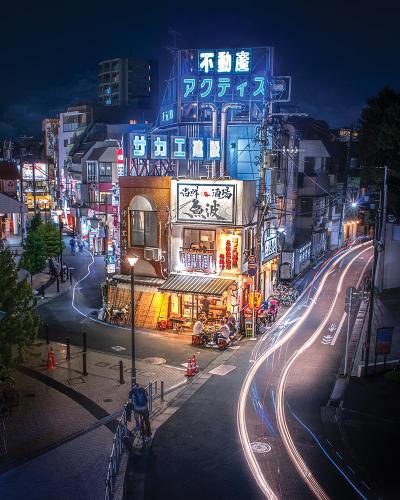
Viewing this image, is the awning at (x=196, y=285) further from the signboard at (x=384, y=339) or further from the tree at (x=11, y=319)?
the tree at (x=11, y=319)

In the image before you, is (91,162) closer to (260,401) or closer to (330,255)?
(330,255)

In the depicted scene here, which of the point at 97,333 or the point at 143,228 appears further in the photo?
the point at 143,228

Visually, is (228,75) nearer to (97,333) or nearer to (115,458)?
(97,333)

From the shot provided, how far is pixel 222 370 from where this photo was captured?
2288cm

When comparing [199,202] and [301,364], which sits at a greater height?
[199,202]

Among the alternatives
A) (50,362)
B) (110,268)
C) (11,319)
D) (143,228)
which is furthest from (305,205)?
(11,319)

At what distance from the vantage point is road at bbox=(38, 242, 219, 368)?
2540 centimetres

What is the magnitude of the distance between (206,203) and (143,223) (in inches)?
180

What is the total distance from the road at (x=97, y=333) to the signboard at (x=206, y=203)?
708 cm

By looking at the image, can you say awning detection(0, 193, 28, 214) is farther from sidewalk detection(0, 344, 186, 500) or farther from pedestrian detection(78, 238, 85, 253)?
sidewalk detection(0, 344, 186, 500)

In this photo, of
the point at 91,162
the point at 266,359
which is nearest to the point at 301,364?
the point at 266,359

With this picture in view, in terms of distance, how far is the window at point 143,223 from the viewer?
30.3m

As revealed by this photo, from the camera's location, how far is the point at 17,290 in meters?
18.5

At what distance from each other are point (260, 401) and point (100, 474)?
7383 millimetres
